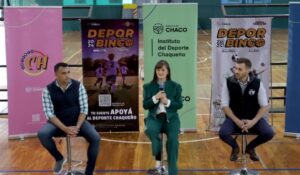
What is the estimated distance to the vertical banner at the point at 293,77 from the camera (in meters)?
A: 6.34

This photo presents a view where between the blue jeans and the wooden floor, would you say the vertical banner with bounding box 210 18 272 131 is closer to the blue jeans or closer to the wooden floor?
the wooden floor

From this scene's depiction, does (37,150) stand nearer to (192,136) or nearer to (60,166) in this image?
(60,166)

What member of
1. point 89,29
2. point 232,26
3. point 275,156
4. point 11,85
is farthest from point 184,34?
point 11,85

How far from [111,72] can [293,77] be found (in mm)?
2328

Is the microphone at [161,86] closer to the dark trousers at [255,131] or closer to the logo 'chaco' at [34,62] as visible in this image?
the dark trousers at [255,131]

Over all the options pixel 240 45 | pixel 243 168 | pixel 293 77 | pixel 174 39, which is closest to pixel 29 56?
pixel 174 39

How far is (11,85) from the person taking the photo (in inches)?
258

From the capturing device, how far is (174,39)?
659 cm

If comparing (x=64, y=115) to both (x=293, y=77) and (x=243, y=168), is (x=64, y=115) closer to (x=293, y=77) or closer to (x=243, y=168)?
(x=243, y=168)

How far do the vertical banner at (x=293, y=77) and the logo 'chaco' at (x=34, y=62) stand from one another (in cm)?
309

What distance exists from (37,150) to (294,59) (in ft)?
11.0

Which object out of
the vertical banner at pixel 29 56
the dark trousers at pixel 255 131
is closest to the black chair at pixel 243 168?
A: the dark trousers at pixel 255 131

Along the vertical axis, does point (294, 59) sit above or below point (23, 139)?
above

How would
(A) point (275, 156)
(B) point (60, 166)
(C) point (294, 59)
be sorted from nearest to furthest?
(B) point (60, 166), (A) point (275, 156), (C) point (294, 59)
